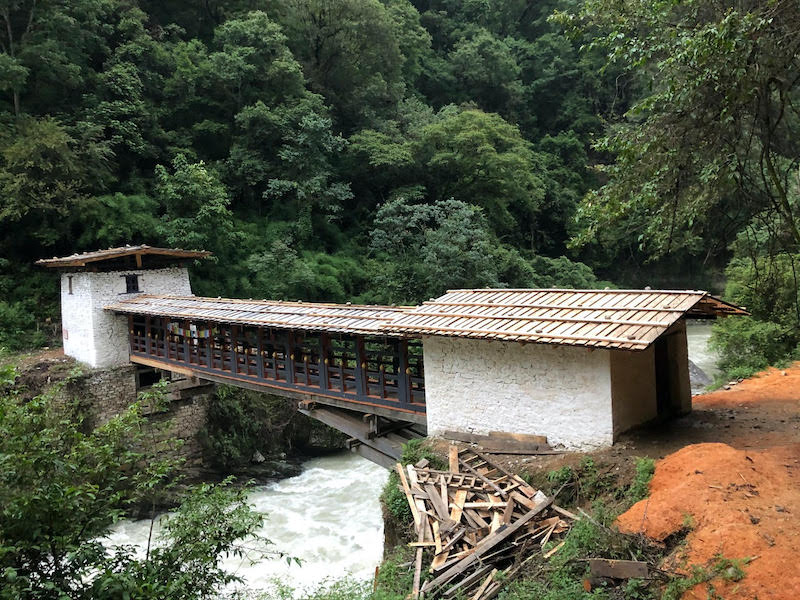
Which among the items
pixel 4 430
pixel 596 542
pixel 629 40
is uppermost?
pixel 629 40

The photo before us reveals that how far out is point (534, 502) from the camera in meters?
Result: 7.86

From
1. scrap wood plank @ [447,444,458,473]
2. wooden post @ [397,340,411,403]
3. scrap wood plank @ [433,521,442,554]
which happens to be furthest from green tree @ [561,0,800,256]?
scrap wood plank @ [433,521,442,554]

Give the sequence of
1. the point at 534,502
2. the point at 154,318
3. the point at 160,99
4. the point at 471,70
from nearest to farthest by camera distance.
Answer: the point at 534,502 → the point at 154,318 → the point at 160,99 → the point at 471,70

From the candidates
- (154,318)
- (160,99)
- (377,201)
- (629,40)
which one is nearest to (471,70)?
(377,201)

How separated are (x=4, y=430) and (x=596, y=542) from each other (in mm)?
6323

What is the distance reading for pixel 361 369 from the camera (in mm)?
11852

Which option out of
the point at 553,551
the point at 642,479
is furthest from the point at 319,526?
the point at 642,479

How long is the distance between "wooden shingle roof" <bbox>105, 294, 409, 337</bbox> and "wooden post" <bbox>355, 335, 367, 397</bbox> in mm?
484

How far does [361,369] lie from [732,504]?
707 centimetres

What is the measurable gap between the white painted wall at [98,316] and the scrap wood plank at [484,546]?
15.5 m

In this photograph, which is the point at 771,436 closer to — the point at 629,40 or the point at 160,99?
the point at 629,40

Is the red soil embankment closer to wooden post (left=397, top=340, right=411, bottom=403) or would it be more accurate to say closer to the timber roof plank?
the timber roof plank

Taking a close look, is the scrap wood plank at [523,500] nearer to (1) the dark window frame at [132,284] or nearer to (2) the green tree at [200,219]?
(1) the dark window frame at [132,284]

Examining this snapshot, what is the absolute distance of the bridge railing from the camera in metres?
11.8
